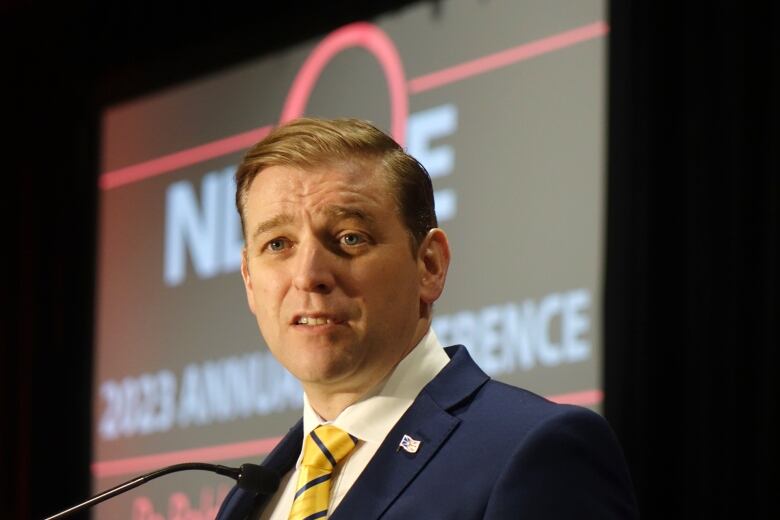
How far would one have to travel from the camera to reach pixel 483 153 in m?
4.23

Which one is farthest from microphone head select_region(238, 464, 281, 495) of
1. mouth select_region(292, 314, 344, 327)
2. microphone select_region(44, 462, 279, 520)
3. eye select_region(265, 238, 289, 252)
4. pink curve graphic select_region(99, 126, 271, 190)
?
pink curve graphic select_region(99, 126, 271, 190)

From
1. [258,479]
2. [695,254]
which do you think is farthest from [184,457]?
[258,479]

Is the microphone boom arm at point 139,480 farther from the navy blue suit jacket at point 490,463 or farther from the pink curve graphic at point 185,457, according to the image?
the pink curve graphic at point 185,457

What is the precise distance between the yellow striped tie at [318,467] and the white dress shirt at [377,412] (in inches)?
0.5

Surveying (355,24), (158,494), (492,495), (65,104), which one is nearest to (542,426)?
(492,495)

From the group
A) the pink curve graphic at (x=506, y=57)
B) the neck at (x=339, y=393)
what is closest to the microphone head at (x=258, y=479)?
the neck at (x=339, y=393)

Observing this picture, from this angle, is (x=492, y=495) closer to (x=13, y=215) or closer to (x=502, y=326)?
(x=502, y=326)

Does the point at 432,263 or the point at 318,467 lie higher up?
the point at 432,263

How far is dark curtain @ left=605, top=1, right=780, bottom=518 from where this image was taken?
142 inches

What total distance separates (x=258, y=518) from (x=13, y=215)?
4326 mm

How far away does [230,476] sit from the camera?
6.92ft

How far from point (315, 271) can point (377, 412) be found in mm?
246

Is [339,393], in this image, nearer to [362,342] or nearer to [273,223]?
[362,342]

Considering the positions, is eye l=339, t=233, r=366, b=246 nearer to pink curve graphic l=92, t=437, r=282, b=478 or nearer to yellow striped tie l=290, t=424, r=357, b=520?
yellow striped tie l=290, t=424, r=357, b=520
